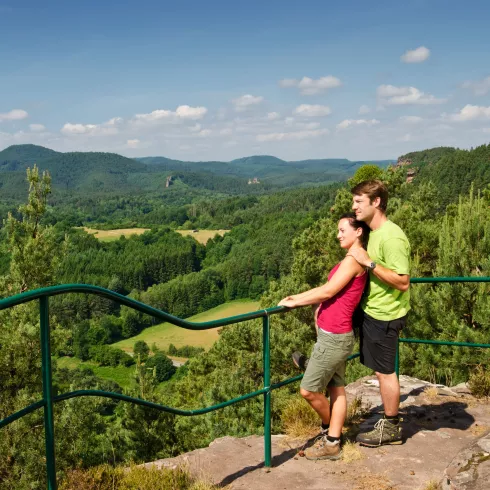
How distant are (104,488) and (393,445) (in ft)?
6.49

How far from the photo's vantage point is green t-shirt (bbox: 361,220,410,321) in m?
3.24

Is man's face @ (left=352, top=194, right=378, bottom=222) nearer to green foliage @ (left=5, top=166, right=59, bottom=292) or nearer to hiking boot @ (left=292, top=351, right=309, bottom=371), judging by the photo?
hiking boot @ (left=292, top=351, right=309, bottom=371)

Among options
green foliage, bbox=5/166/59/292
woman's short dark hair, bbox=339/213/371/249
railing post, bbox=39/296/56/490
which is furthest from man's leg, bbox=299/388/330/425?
green foliage, bbox=5/166/59/292

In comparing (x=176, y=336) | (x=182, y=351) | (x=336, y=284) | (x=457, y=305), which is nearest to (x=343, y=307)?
(x=336, y=284)

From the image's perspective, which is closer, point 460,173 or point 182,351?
point 182,351

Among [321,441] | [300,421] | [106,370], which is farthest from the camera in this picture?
[106,370]

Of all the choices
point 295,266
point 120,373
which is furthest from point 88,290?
point 120,373

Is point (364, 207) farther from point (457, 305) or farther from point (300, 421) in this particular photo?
point (457, 305)

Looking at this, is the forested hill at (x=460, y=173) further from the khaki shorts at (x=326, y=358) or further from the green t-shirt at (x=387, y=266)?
the khaki shorts at (x=326, y=358)

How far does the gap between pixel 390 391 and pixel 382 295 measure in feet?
2.33

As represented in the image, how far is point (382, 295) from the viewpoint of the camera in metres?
3.40

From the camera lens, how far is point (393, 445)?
368 cm

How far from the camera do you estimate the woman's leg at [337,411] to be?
346cm

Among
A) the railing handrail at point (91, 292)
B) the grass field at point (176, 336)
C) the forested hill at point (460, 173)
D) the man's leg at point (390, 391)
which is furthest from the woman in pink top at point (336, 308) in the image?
the forested hill at point (460, 173)
